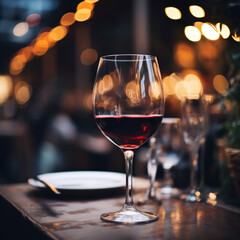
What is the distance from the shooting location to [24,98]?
15.8 meters

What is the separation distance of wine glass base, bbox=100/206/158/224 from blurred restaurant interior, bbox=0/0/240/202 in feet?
0.80

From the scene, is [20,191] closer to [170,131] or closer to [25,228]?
[25,228]

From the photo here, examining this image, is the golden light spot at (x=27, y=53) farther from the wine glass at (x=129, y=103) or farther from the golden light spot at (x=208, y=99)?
the wine glass at (x=129, y=103)

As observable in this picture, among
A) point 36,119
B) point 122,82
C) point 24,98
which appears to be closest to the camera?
point 122,82

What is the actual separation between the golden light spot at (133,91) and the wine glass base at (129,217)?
0.69 feet

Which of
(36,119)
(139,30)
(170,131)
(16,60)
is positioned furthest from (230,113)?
(16,60)

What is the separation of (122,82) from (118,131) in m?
0.10

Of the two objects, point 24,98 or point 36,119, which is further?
point 24,98

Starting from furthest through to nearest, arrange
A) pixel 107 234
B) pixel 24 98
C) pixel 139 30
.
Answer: pixel 24 98 < pixel 139 30 < pixel 107 234

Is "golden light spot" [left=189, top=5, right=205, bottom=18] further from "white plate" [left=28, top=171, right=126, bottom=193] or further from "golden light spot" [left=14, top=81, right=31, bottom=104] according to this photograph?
"golden light spot" [left=14, top=81, right=31, bottom=104]

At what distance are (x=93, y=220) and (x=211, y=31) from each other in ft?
2.10

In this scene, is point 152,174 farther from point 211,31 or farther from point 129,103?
point 211,31

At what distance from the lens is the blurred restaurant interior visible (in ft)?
3.84

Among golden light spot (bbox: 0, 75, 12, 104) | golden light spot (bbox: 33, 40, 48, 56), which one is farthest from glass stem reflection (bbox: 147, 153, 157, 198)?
golden light spot (bbox: 0, 75, 12, 104)
